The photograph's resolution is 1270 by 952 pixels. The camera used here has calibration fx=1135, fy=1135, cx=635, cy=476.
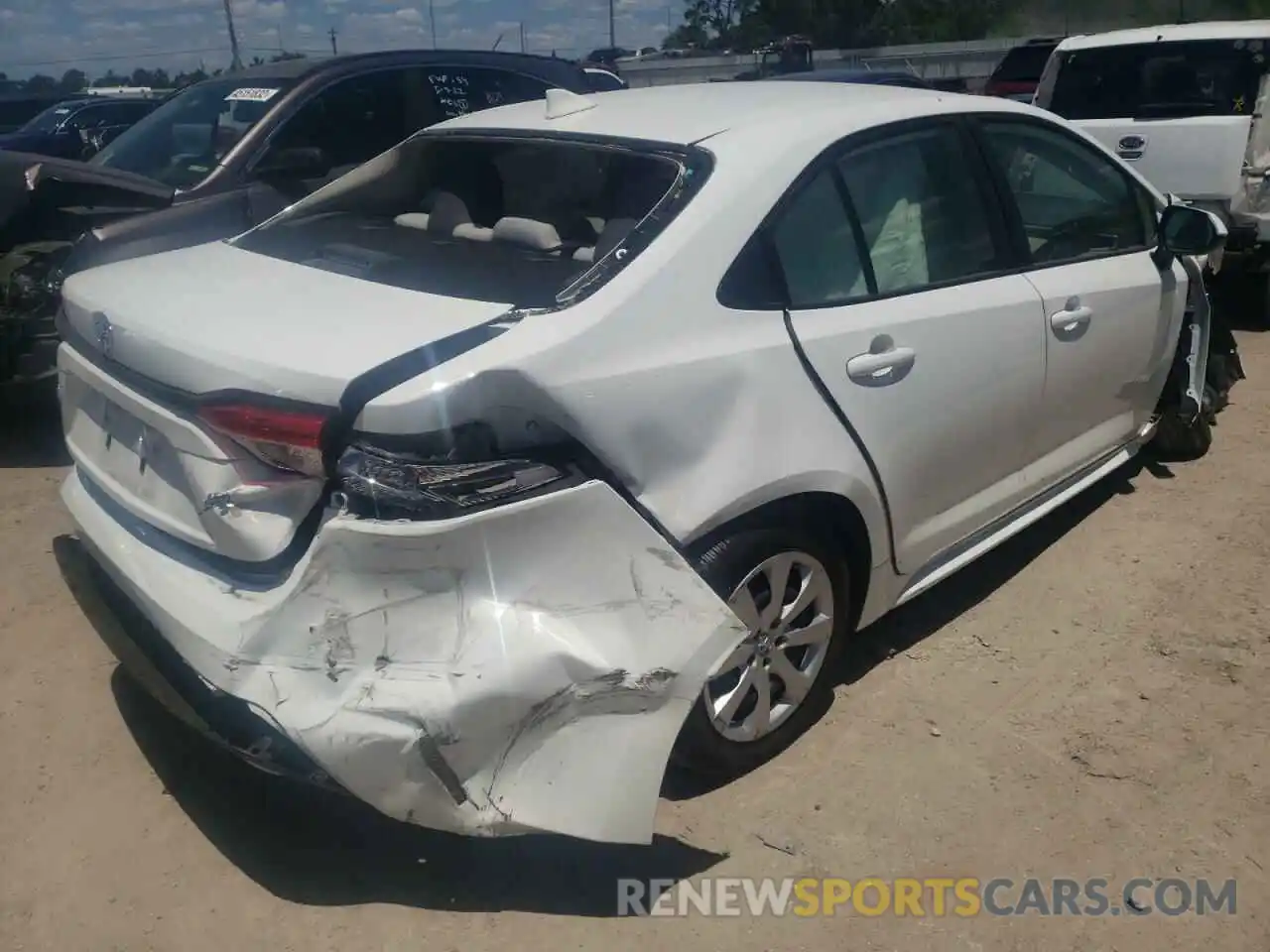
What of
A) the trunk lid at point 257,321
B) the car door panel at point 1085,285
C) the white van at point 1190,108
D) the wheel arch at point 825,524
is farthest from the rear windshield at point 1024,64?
the trunk lid at point 257,321

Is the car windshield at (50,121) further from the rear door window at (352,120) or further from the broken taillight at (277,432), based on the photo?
the broken taillight at (277,432)

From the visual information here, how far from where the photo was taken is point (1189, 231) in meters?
4.03

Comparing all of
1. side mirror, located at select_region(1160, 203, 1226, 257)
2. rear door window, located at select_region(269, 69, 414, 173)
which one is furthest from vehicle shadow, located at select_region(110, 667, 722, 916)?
rear door window, located at select_region(269, 69, 414, 173)

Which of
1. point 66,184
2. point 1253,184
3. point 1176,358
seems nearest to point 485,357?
point 1176,358

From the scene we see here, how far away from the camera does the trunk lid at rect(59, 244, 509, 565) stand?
7.50ft

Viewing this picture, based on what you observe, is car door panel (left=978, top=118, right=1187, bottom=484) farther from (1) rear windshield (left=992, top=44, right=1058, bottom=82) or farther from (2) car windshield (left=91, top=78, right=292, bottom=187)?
(1) rear windshield (left=992, top=44, right=1058, bottom=82)

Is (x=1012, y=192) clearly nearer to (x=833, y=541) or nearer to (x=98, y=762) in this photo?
(x=833, y=541)

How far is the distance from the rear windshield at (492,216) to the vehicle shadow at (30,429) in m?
2.26

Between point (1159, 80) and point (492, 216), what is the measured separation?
19.3 feet

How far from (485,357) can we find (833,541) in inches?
46.0

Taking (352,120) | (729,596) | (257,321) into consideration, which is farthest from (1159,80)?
(257,321)

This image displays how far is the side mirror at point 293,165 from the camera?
18.3 ft

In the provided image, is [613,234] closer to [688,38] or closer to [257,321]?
[257,321]

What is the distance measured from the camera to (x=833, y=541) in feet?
9.70
